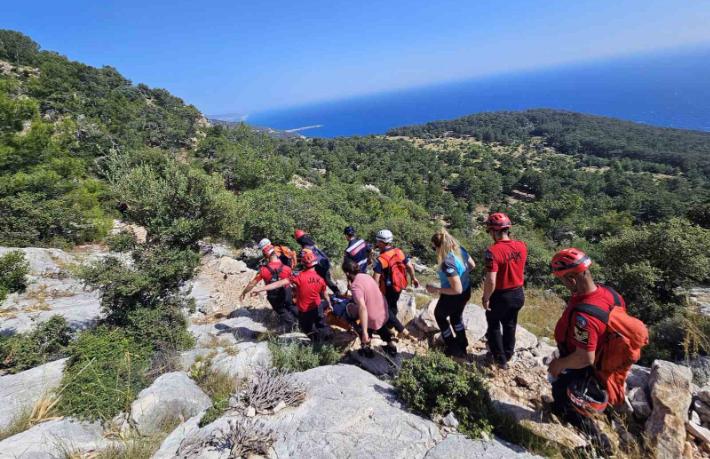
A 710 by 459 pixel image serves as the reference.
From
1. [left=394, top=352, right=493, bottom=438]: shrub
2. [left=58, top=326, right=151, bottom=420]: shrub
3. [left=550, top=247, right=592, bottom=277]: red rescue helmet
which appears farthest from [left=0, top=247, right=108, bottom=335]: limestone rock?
[left=550, top=247, right=592, bottom=277]: red rescue helmet

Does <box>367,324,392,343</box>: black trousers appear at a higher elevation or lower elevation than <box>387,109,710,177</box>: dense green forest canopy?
higher

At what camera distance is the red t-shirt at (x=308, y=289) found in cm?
538

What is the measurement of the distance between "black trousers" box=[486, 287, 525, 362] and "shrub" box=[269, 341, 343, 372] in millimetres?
2383

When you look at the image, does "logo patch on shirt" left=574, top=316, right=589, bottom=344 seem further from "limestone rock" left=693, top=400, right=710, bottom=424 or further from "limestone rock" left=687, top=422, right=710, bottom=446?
"limestone rock" left=693, top=400, right=710, bottom=424

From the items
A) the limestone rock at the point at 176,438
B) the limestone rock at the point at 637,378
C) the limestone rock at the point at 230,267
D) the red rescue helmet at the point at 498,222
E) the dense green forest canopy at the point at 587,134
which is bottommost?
the dense green forest canopy at the point at 587,134

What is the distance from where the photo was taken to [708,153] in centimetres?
9612

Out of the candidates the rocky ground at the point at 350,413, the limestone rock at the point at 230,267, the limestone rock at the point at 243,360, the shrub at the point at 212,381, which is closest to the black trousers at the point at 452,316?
the rocky ground at the point at 350,413

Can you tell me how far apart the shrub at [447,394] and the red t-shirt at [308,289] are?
2151 mm

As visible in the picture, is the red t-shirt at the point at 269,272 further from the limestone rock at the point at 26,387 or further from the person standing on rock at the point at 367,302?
the limestone rock at the point at 26,387

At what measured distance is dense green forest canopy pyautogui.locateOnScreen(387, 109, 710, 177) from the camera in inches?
3917

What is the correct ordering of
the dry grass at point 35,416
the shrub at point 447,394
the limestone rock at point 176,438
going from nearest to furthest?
the shrub at point 447,394 < the limestone rock at point 176,438 < the dry grass at point 35,416

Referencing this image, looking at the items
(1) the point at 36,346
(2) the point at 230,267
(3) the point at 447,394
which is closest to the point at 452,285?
→ (3) the point at 447,394

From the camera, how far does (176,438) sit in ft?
12.3

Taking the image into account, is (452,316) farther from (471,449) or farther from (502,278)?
(471,449)
